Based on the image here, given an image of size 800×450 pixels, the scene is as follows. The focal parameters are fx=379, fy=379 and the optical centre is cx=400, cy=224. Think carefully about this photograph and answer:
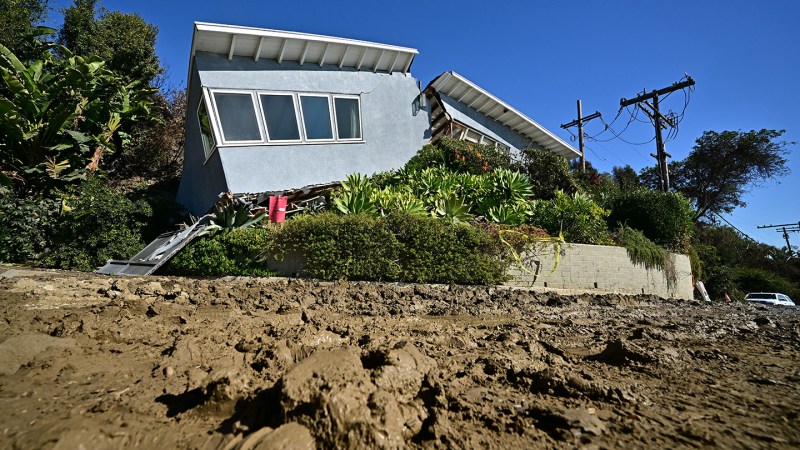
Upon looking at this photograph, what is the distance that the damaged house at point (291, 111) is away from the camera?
377 inches

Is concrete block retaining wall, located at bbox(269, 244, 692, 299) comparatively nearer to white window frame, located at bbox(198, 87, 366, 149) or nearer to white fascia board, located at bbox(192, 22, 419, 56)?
white window frame, located at bbox(198, 87, 366, 149)

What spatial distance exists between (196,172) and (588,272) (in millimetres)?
11876

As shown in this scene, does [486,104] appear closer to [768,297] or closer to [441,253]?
[441,253]

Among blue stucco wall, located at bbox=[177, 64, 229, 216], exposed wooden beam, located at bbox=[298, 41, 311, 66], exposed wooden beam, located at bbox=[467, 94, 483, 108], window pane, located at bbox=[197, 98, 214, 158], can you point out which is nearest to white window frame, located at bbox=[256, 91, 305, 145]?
exposed wooden beam, located at bbox=[298, 41, 311, 66]

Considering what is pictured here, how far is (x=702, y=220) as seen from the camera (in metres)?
31.8

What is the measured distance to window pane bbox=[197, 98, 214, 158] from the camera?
10102mm

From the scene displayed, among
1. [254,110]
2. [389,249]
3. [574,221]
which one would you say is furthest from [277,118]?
[574,221]

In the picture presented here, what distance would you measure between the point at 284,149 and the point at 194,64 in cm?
318

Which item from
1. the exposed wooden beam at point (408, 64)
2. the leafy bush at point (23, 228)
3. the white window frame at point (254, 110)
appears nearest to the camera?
the leafy bush at point (23, 228)

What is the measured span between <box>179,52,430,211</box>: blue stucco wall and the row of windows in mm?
209

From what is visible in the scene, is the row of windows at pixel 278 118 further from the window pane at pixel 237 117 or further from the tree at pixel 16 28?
the tree at pixel 16 28

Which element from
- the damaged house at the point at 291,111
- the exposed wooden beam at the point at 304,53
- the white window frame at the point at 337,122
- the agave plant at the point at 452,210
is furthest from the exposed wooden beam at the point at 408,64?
the agave plant at the point at 452,210

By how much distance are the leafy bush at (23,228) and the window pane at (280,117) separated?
534cm

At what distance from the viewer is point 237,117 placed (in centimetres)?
981
